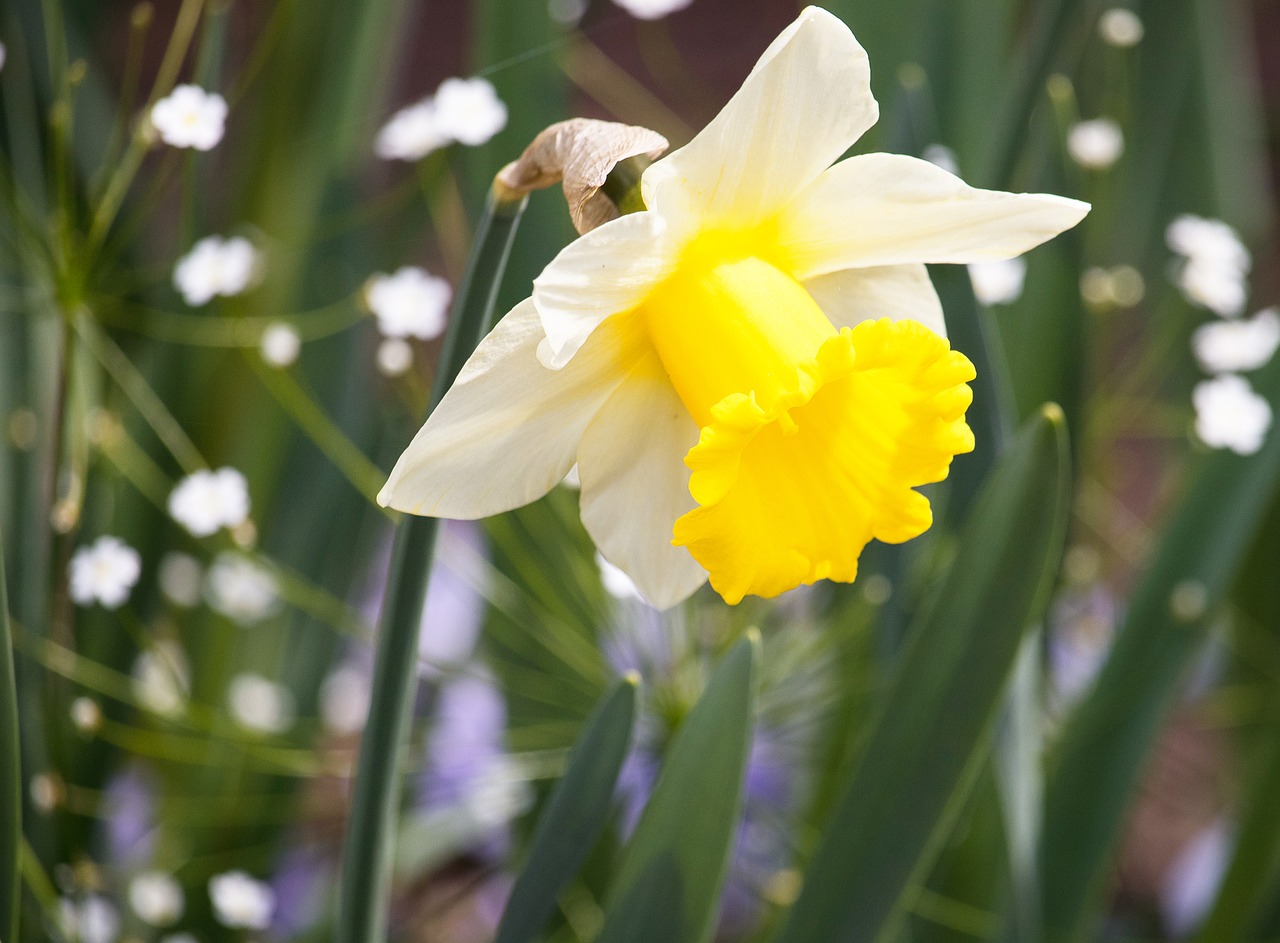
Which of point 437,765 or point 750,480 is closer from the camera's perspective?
point 750,480

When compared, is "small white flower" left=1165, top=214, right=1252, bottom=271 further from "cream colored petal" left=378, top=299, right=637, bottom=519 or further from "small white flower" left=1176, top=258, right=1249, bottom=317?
"cream colored petal" left=378, top=299, right=637, bottom=519

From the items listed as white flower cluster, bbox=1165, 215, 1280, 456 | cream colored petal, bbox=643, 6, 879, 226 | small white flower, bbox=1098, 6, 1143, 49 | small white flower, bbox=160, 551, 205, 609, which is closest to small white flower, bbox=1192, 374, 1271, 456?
white flower cluster, bbox=1165, 215, 1280, 456

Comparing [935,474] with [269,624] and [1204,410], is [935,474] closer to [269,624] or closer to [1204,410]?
[1204,410]

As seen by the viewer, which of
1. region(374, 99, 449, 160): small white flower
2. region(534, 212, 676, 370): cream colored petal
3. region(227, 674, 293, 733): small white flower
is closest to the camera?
region(534, 212, 676, 370): cream colored petal

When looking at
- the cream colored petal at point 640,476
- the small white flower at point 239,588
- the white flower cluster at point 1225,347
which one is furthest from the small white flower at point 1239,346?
the small white flower at point 239,588

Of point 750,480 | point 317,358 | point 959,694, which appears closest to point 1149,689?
point 959,694

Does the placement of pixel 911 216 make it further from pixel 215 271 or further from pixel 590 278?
pixel 215 271
